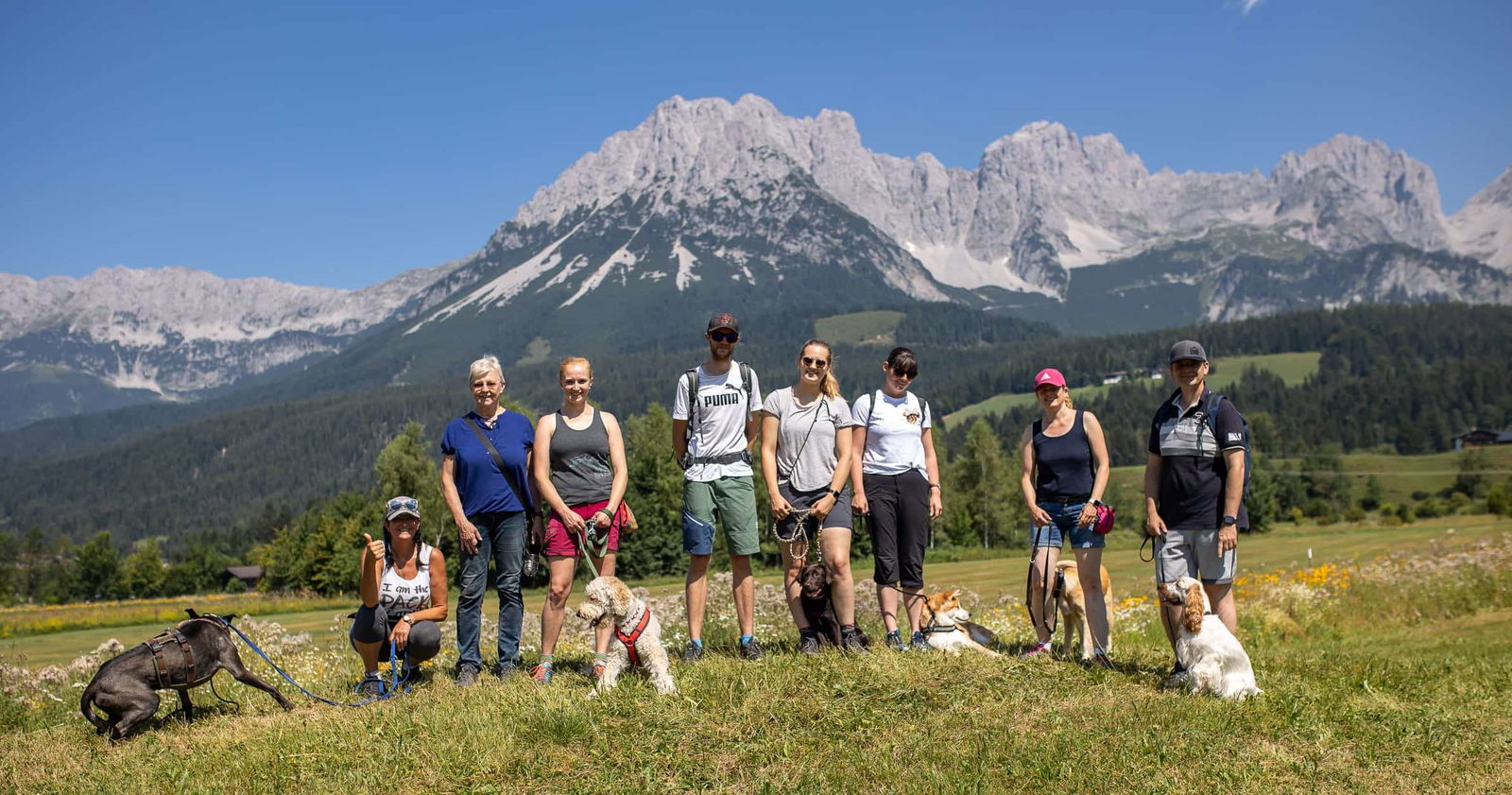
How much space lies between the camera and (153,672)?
6977 millimetres

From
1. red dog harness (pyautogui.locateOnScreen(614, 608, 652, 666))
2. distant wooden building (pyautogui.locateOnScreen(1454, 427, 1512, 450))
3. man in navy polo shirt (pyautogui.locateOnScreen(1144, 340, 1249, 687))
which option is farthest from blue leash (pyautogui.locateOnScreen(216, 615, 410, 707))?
distant wooden building (pyautogui.locateOnScreen(1454, 427, 1512, 450))

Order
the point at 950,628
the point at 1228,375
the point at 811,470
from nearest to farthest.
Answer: the point at 811,470 < the point at 950,628 < the point at 1228,375

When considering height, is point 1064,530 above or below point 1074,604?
above

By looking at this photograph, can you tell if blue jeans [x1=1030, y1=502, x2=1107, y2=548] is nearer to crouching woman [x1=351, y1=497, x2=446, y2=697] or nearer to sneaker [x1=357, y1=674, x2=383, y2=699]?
crouching woman [x1=351, y1=497, x2=446, y2=697]

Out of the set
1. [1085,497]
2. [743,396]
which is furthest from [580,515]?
[1085,497]

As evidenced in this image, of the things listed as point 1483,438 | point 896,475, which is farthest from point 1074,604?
point 1483,438

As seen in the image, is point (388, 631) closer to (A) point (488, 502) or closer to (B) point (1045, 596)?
(A) point (488, 502)

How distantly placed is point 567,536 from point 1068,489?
14.2ft

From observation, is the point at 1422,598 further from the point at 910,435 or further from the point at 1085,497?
the point at 910,435

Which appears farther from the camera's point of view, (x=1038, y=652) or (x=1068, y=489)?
(x=1038, y=652)

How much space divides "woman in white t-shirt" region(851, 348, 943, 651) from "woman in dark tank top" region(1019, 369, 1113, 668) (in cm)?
91

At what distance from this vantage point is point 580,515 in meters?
7.97

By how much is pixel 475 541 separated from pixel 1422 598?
14.2 metres

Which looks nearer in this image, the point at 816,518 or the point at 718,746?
the point at 718,746
